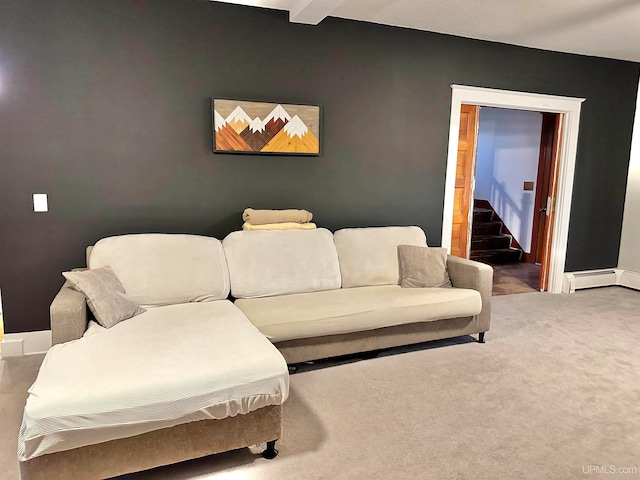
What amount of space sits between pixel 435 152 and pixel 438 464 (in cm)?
298

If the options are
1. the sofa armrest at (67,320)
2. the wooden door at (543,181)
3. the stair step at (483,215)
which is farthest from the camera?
the stair step at (483,215)

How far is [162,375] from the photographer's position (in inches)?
70.2

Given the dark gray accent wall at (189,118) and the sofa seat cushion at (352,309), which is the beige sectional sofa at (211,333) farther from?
the dark gray accent wall at (189,118)

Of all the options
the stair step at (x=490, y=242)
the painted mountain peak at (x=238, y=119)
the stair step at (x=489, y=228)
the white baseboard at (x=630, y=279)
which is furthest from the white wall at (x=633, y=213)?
the painted mountain peak at (x=238, y=119)

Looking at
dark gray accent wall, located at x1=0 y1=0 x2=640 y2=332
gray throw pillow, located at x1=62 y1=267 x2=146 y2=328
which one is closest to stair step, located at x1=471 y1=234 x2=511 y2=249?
dark gray accent wall, located at x1=0 y1=0 x2=640 y2=332

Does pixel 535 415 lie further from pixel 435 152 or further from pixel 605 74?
pixel 605 74

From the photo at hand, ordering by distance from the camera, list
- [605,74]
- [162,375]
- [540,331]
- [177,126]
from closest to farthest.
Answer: [162,375] → [177,126] → [540,331] → [605,74]

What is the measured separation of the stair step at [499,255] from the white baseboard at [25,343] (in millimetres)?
5475

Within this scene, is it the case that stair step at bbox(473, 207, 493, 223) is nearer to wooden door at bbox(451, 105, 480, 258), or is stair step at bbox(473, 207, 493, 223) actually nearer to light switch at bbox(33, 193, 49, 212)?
wooden door at bbox(451, 105, 480, 258)

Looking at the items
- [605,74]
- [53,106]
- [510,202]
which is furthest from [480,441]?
[510,202]

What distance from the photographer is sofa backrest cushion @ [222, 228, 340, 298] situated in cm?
311

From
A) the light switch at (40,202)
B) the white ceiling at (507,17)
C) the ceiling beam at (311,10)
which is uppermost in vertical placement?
the white ceiling at (507,17)

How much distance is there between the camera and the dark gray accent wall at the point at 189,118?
3018 millimetres

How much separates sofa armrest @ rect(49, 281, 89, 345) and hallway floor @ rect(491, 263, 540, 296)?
4100 millimetres
